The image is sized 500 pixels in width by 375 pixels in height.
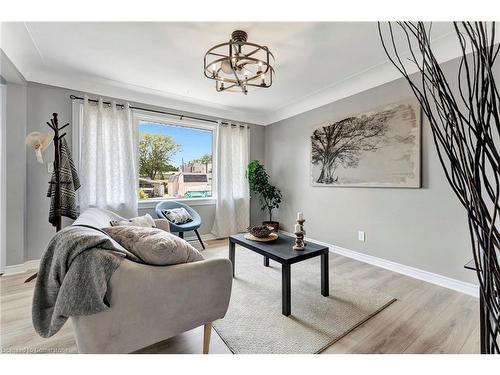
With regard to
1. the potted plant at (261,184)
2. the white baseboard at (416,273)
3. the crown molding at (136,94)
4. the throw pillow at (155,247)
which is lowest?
the white baseboard at (416,273)

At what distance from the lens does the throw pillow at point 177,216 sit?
333cm

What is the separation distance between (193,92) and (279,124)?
171cm

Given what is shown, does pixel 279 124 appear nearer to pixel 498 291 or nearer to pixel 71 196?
pixel 71 196

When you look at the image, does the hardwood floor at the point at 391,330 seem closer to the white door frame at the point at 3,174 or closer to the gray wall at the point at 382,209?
the gray wall at the point at 382,209

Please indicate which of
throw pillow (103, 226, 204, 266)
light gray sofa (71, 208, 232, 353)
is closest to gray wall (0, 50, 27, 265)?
throw pillow (103, 226, 204, 266)

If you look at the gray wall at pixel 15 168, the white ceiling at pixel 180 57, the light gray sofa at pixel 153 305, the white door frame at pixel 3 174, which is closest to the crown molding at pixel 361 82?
the white ceiling at pixel 180 57

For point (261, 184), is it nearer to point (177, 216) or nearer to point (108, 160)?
point (177, 216)

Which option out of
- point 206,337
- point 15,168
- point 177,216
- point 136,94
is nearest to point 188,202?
point 177,216

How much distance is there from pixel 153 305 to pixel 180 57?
2415 mm

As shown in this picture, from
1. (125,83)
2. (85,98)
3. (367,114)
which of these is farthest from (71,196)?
(367,114)

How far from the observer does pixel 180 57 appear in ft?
8.38

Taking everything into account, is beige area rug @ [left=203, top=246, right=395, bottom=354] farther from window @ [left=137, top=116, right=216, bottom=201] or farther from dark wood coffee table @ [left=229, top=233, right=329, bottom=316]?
window @ [left=137, top=116, right=216, bottom=201]

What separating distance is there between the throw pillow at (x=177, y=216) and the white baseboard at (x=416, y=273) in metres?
2.21
